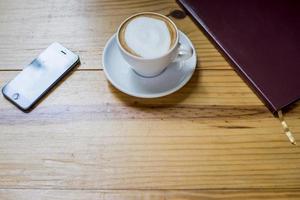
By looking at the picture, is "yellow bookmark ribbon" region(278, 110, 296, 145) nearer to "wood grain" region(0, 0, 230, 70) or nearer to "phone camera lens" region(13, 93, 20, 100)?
"wood grain" region(0, 0, 230, 70)

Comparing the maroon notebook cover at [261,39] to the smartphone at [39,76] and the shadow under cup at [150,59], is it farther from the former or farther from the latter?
the smartphone at [39,76]

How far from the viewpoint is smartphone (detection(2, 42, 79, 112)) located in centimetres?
52

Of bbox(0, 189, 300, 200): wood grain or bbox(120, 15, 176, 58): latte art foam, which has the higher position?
bbox(120, 15, 176, 58): latte art foam

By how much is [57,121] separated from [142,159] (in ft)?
0.46

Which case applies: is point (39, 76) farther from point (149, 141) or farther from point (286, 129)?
point (286, 129)

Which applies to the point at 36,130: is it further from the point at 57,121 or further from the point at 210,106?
the point at 210,106

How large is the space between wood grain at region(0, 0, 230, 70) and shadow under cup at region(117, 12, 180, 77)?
69 mm

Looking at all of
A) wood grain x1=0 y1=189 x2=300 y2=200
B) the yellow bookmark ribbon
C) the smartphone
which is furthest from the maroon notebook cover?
the smartphone

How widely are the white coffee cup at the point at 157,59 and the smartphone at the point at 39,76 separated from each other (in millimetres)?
105

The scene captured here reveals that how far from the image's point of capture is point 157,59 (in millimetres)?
483

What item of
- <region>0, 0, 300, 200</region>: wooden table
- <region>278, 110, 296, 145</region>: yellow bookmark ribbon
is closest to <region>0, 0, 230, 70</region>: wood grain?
<region>0, 0, 300, 200</region>: wooden table

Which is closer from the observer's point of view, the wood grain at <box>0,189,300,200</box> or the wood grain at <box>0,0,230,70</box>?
the wood grain at <box>0,189,300,200</box>

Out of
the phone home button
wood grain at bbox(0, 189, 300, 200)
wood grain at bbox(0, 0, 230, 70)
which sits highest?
wood grain at bbox(0, 0, 230, 70)

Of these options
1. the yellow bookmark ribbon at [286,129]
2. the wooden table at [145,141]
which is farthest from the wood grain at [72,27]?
the yellow bookmark ribbon at [286,129]
